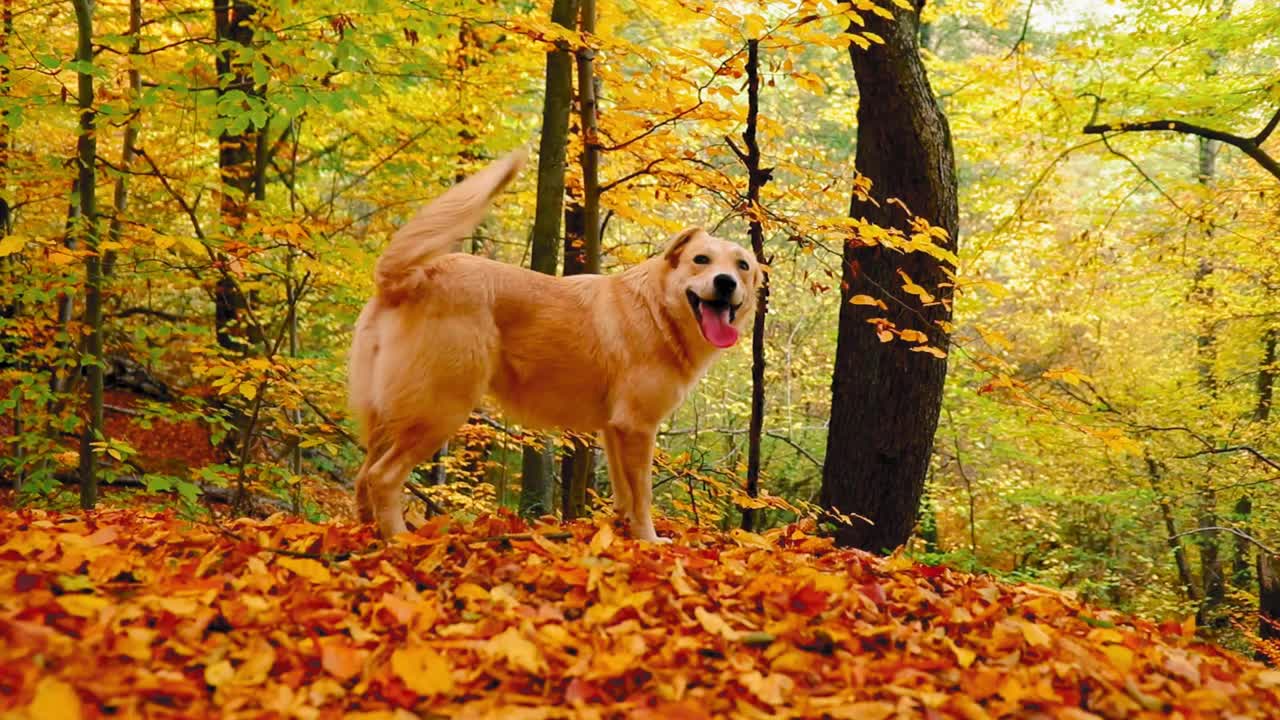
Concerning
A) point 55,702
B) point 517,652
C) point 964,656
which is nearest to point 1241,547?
point 964,656

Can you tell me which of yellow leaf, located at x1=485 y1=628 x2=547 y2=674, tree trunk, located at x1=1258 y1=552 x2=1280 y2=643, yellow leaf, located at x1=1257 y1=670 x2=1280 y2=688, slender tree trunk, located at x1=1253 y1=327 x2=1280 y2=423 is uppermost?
slender tree trunk, located at x1=1253 y1=327 x2=1280 y2=423

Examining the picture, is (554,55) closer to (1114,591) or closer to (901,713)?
(901,713)

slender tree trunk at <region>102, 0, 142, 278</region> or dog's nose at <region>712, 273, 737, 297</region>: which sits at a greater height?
slender tree trunk at <region>102, 0, 142, 278</region>

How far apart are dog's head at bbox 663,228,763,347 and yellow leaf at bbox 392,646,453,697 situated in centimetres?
230

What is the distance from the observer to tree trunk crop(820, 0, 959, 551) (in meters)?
6.16

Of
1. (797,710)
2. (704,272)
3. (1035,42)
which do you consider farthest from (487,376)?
(1035,42)

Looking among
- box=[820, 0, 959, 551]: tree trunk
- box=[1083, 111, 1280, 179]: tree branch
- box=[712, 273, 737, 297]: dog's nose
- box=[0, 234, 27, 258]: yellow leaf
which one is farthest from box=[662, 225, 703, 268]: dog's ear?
box=[1083, 111, 1280, 179]: tree branch

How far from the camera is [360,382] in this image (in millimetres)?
4168

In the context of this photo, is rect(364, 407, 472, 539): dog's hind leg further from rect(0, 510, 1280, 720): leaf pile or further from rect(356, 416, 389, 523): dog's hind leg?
rect(0, 510, 1280, 720): leaf pile

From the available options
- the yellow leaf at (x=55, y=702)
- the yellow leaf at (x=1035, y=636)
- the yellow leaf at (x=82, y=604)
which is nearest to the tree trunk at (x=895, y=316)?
the yellow leaf at (x=1035, y=636)

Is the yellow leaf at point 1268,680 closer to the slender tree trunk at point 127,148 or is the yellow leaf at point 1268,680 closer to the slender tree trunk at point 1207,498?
the slender tree trunk at point 127,148

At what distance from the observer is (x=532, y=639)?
2.58 meters

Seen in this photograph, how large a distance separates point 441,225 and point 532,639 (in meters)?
2.06

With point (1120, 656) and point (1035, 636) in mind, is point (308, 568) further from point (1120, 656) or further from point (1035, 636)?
point (1120, 656)
